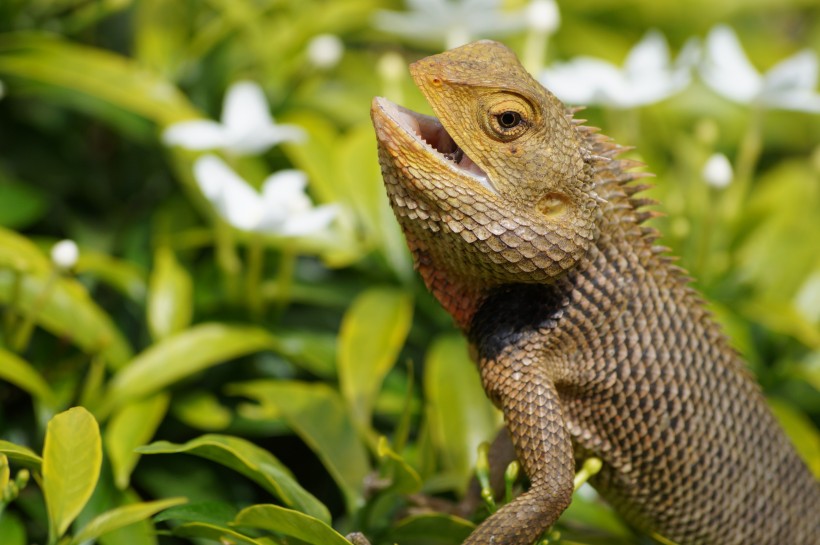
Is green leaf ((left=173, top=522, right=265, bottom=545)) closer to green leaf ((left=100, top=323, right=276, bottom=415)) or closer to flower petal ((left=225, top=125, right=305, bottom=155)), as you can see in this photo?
Result: green leaf ((left=100, top=323, right=276, bottom=415))

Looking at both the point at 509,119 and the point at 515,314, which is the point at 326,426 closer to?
the point at 515,314

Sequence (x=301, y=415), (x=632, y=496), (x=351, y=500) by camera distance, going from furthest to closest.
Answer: (x=301, y=415) → (x=351, y=500) → (x=632, y=496)

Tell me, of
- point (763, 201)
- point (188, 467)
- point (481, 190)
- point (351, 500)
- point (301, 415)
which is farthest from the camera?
point (763, 201)

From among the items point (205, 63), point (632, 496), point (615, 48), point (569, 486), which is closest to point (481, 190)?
point (569, 486)

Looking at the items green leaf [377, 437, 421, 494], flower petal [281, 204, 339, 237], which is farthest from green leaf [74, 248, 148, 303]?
green leaf [377, 437, 421, 494]

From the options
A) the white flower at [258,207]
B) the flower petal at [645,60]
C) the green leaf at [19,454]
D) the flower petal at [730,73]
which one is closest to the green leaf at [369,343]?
the white flower at [258,207]

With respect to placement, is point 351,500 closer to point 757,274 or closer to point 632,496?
point 632,496

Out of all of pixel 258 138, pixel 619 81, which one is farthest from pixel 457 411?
pixel 619 81
